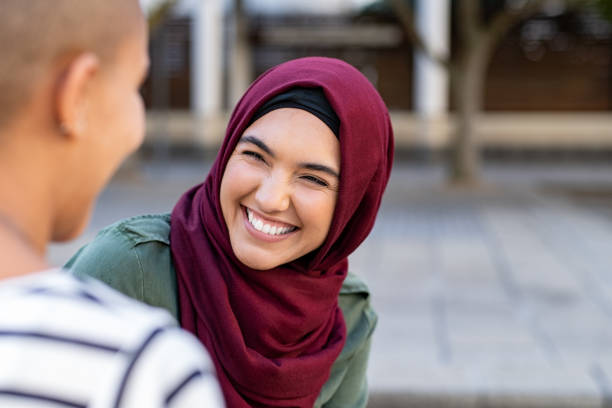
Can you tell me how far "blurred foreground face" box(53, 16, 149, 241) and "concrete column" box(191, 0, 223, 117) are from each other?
17897mm

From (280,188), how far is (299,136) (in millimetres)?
115

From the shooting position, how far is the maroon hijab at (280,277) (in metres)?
1.82

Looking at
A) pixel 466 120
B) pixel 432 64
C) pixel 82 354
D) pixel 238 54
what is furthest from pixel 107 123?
pixel 238 54

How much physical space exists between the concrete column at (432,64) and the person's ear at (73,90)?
1708 centimetres

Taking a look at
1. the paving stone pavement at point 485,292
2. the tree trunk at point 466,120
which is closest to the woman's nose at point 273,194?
the paving stone pavement at point 485,292

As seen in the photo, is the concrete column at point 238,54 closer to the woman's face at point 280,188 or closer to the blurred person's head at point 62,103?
the woman's face at point 280,188

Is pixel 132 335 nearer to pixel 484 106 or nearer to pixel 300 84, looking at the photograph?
pixel 300 84

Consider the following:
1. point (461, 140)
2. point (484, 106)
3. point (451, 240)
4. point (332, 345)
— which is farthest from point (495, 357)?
point (484, 106)

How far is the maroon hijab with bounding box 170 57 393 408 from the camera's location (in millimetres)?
1820

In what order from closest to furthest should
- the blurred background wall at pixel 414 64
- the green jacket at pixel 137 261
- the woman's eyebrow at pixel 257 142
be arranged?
1. the green jacket at pixel 137 261
2. the woman's eyebrow at pixel 257 142
3. the blurred background wall at pixel 414 64

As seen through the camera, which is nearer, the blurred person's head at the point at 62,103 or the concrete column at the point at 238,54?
the blurred person's head at the point at 62,103

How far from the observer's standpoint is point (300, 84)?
1890 millimetres

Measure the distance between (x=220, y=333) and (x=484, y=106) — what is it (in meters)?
17.6

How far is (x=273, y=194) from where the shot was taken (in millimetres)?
1852
